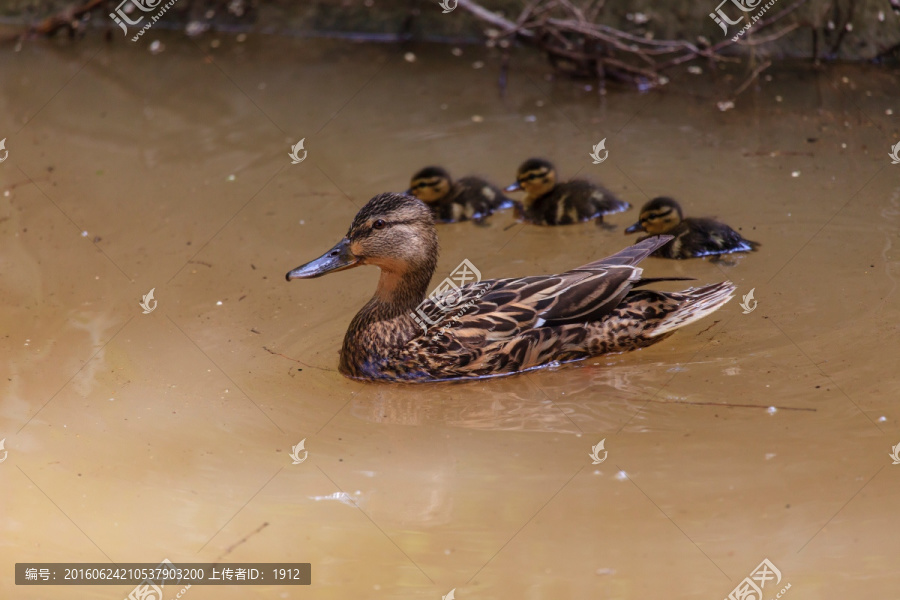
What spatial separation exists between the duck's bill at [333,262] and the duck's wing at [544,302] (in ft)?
1.51

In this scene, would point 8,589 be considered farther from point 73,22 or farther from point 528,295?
point 73,22

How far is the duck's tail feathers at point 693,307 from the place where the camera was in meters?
3.71

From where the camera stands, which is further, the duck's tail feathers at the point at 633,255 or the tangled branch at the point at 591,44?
the tangled branch at the point at 591,44

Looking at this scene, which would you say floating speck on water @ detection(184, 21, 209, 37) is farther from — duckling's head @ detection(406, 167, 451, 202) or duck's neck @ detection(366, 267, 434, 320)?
duck's neck @ detection(366, 267, 434, 320)

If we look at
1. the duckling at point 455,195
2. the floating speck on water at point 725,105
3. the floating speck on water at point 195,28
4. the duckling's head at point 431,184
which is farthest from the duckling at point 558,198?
the floating speck on water at point 195,28

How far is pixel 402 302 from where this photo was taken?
375cm

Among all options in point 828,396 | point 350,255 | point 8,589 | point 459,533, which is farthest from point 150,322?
point 828,396

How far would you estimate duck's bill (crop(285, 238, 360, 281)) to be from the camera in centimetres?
364

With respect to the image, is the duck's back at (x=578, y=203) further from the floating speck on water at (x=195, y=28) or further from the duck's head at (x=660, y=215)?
the floating speck on water at (x=195, y=28)

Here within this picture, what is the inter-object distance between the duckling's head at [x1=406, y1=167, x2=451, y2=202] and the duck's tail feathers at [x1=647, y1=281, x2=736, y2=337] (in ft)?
5.28

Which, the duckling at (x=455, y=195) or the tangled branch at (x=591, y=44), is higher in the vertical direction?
the tangled branch at (x=591, y=44)

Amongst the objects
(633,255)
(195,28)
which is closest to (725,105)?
(633,255)

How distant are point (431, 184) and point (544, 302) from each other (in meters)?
1.53

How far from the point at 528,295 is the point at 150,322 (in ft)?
5.33
